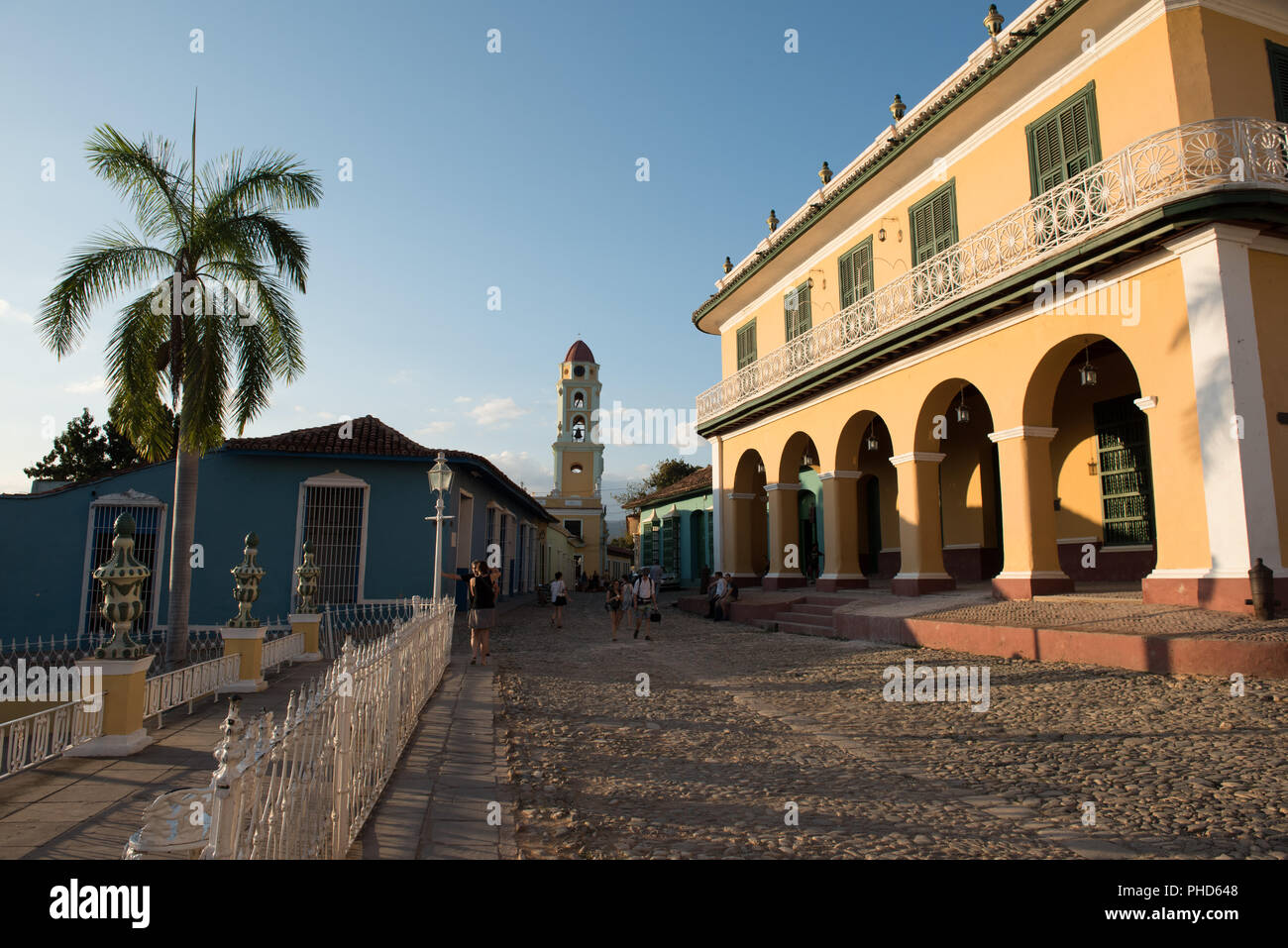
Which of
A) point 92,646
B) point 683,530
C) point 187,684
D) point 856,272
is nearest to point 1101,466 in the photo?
point 856,272

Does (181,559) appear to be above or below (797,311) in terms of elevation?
below

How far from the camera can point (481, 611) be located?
35.0 feet

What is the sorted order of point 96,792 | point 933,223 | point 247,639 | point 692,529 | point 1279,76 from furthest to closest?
point 692,529, point 933,223, point 1279,76, point 247,639, point 96,792

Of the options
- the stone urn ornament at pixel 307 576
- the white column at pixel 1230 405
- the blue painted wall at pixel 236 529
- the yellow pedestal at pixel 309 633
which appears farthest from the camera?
the blue painted wall at pixel 236 529

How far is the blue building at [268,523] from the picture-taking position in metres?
14.5

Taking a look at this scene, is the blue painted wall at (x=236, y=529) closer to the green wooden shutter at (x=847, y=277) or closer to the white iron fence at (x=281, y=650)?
the white iron fence at (x=281, y=650)

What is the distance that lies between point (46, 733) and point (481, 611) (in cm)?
570

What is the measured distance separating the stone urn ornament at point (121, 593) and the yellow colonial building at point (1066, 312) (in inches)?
406

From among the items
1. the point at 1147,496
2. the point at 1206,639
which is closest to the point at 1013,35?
the point at 1147,496

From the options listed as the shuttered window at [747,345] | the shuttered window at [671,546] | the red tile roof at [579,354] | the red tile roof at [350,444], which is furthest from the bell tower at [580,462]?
the red tile roof at [350,444]

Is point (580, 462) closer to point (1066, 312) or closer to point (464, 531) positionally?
point (464, 531)

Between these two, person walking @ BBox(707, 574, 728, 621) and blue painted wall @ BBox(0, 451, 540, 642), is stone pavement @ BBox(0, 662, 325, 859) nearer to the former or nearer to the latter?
blue painted wall @ BBox(0, 451, 540, 642)
